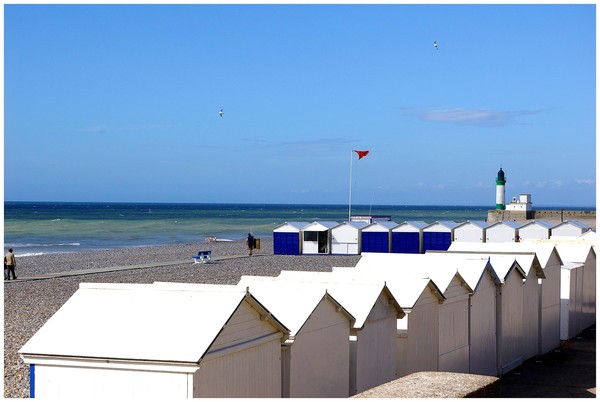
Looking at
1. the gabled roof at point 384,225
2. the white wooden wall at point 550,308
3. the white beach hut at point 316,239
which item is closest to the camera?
the white wooden wall at point 550,308

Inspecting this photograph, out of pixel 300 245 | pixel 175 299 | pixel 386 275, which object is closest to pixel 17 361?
pixel 386 275

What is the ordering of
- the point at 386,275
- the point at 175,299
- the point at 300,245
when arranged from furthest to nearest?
the point at 300,245 → the point at 386,275 → the point at 175,299

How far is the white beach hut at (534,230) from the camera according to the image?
147 ft

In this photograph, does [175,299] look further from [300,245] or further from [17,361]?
[300,245]

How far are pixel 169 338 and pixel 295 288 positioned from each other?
2.98 metres

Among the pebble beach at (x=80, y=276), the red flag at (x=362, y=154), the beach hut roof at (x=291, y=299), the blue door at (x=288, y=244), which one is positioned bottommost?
the pebble beach at (x=80, y=276)

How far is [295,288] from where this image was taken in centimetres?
1158

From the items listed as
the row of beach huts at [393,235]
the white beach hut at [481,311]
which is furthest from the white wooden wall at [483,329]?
the row of beach huts at [393,235]

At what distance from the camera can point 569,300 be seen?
22797 mm

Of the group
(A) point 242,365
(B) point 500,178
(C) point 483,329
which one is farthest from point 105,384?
(B) point 500,178

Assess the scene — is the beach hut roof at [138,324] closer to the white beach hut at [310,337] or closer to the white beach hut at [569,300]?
the white beach hut at [310,337]

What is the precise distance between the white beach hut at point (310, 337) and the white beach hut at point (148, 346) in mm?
824

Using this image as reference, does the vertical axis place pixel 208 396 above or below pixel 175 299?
below

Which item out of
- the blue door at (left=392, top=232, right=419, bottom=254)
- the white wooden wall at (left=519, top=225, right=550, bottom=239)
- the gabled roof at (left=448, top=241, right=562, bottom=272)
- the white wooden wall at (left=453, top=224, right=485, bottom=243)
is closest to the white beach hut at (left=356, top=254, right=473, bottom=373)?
the gabled roof at (left=448, top=241, right=562, bottom=272)
